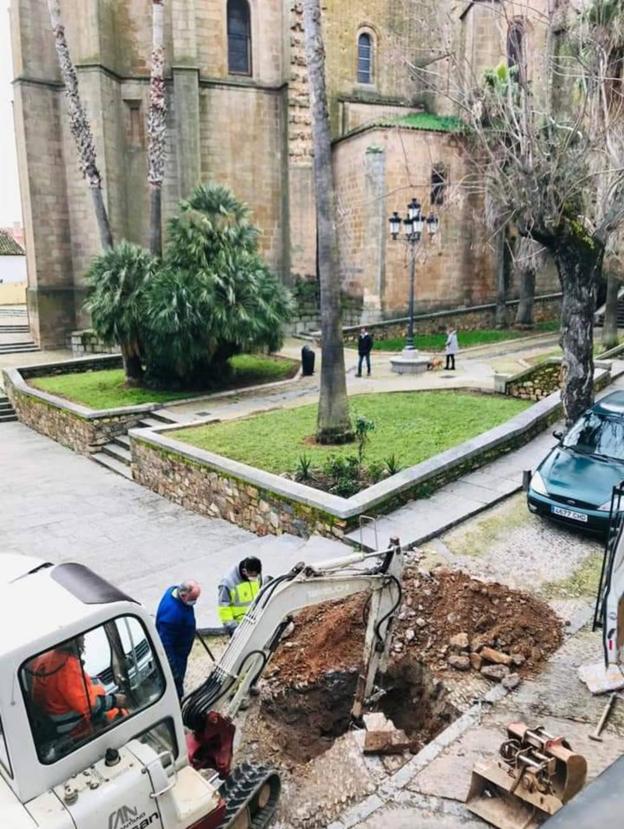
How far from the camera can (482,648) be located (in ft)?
20.8

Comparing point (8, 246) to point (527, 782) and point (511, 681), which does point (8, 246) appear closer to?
point (511, 681)

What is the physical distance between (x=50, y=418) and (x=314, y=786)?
16.2 metres

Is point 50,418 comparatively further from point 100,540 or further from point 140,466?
point 100,540

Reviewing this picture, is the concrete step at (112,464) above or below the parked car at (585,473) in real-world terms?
below

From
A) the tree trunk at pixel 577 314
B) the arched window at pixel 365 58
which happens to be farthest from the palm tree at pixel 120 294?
the arched window at pixel 365 58

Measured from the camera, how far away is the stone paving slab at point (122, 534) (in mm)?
8867

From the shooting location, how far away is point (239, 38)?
1145 inches

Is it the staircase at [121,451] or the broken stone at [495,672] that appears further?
the staircase at [121,451]

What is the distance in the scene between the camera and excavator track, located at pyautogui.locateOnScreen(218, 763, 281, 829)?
4328 millimetres

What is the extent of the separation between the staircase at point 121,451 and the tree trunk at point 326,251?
5237 millimetres

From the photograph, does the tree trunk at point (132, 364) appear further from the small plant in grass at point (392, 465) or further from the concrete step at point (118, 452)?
the small plant in grass at point (392, 465)

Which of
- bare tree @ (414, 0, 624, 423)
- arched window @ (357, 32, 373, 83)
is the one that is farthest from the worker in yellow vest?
arched window @ (357, 32, 373, 83)

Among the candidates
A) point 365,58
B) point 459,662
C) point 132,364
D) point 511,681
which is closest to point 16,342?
point 132,364

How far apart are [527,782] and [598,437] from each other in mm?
6099
